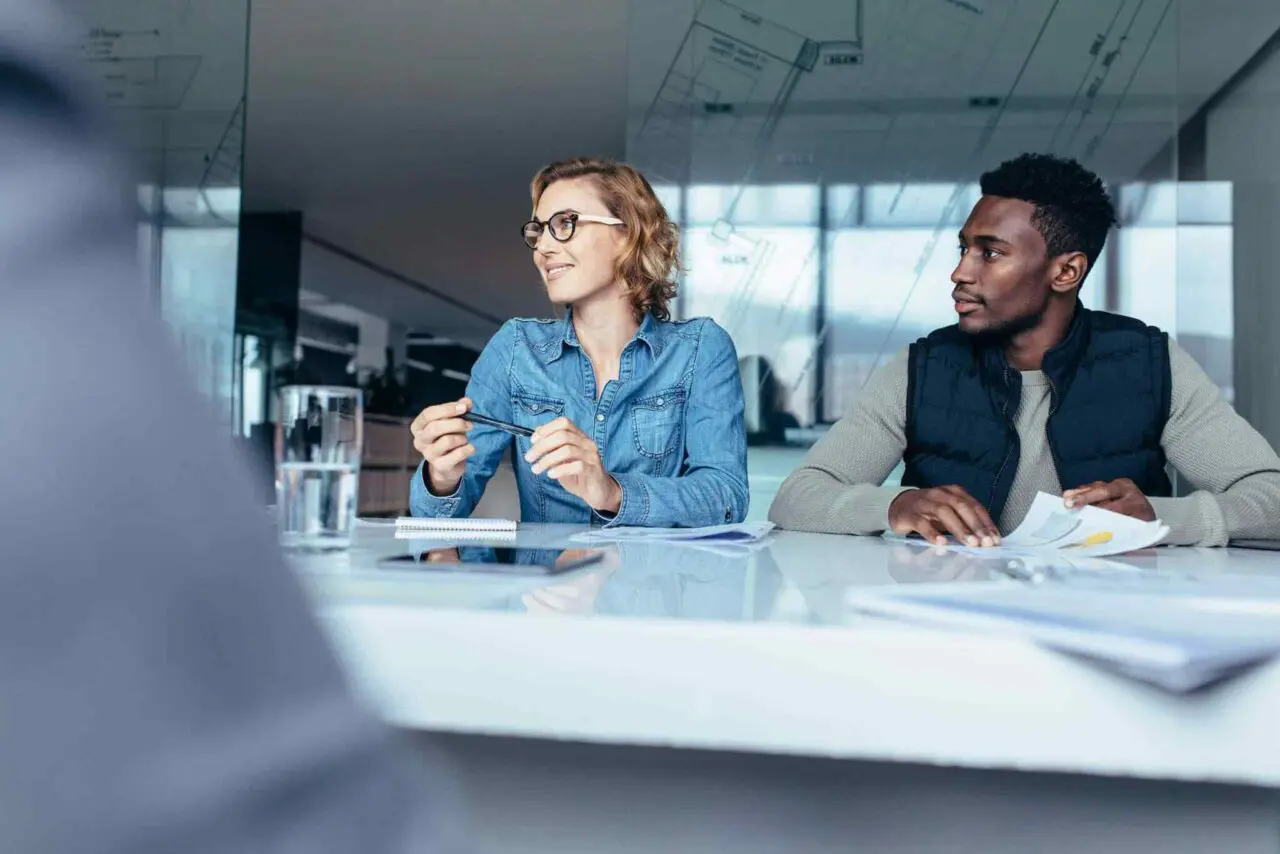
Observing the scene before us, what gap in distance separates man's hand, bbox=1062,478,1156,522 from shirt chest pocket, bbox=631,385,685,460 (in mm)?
664

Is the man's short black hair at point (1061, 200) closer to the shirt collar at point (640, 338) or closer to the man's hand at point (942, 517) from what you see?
the shirt collar at point (640, 338)

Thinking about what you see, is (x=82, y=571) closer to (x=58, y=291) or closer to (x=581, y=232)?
(x=58, y=291)

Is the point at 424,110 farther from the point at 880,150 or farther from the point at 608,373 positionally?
the point at 608,373

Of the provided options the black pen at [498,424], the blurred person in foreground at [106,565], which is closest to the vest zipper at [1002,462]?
the black pen at [498,424]

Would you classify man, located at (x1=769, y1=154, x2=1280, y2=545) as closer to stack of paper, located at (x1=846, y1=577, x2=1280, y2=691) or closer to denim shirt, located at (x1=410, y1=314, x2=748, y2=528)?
denim shirt, located at (x1=410, y1=314, x2=748, y2=528)

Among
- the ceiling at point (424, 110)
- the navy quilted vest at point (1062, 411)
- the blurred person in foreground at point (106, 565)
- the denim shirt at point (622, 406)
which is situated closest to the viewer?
the blurred person in foreground at point (106, 565)

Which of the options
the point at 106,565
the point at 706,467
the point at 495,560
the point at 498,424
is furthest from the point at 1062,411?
the point at 106,565

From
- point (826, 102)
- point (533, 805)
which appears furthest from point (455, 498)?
point (826, 102)

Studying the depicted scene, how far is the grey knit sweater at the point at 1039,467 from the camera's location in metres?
1.46

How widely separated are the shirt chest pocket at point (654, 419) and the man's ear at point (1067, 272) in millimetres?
824

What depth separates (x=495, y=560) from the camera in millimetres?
868

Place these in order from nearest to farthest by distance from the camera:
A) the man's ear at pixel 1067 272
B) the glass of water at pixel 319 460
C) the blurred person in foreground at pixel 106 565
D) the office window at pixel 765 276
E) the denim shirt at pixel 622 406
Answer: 1. the blurred person in foreground at pixel 106 565
2. the glass of water at pixel 319 460
3. the denim shirt at pixel 622 406
4. the man's ear at pixel 1067 272
5. the office window at pixel 765 276

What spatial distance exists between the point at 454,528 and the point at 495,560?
427 millimetres

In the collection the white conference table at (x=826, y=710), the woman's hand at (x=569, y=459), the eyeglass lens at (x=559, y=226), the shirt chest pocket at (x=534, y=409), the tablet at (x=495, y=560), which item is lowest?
the white conference table at (x=826, y=710)
